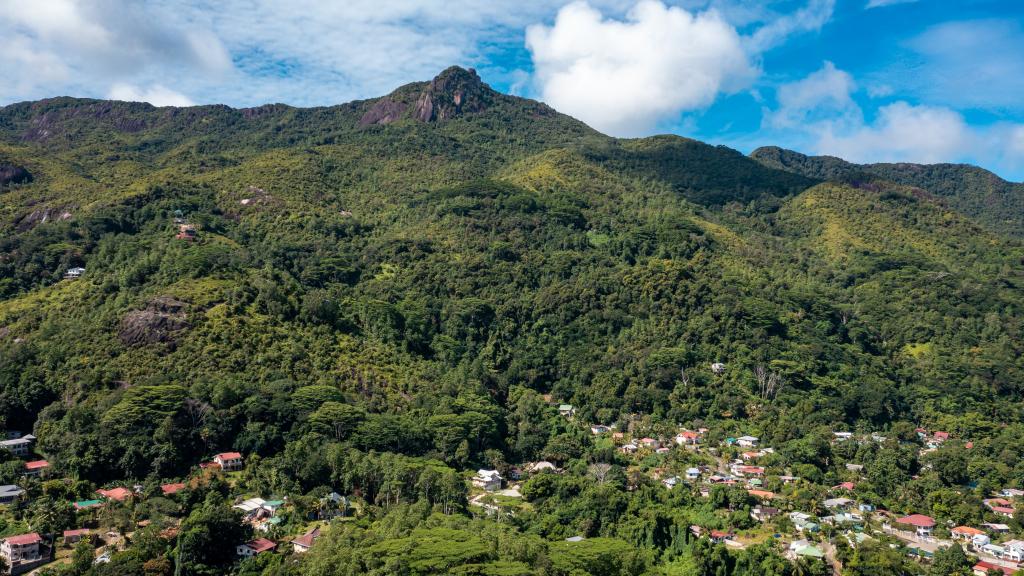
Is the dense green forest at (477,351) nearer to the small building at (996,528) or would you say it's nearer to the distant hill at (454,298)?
the distant hill at (454,298)

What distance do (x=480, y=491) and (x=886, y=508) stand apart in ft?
83.6

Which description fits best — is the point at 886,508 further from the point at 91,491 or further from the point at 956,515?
the point at 91,491

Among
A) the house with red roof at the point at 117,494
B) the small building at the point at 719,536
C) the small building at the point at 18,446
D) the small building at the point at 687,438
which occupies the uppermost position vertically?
the small building at the point at 18,446

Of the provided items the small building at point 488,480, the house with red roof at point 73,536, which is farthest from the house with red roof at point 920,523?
the house with red roof at point 73,536

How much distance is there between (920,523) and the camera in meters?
42.4

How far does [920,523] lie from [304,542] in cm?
3452

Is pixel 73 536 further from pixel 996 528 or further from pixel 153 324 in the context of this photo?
pixel 996 528

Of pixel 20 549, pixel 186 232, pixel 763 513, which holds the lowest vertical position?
pixel 763 513

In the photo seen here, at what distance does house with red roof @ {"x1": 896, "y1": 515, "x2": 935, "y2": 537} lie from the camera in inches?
1660

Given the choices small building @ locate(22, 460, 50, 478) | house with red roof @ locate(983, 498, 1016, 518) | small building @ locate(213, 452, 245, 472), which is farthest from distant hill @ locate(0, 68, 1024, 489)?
house with red roof @ locate(983, 498, 1016, 518)

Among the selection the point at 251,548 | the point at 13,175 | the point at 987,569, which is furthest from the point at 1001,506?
the point at 13,175

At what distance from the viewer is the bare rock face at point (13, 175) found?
88.6 m

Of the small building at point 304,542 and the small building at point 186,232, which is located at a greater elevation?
the small building at point 186,232

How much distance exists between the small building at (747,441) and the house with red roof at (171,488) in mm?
38649
